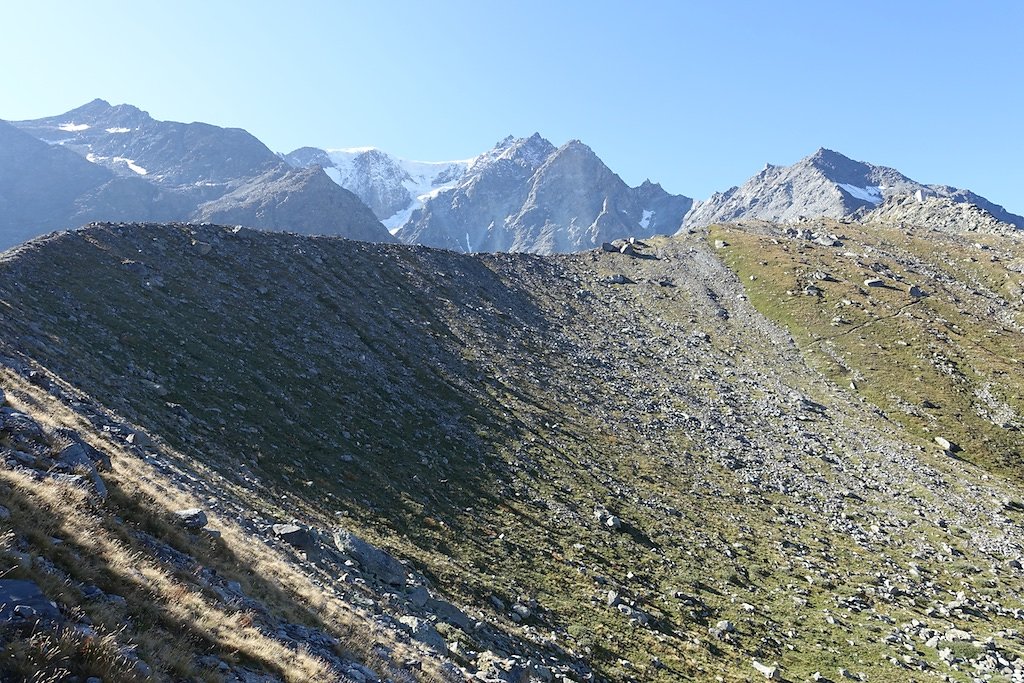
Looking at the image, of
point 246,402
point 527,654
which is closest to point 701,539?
point 527,654

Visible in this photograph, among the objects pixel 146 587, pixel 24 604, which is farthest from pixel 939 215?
pixel 24 604

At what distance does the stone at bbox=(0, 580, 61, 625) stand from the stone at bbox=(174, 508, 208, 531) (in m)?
7.35

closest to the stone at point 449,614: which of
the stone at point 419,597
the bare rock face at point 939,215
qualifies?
the stone at point 419,597

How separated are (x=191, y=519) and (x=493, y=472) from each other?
21680 millimetres

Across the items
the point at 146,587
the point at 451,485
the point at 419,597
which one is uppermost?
the point at 146,587

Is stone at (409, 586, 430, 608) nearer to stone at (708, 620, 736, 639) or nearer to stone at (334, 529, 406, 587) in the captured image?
stone at (334, 529, 406, 587)

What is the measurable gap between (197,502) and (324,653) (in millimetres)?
9275

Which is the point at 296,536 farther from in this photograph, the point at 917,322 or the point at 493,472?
the point at 917,322

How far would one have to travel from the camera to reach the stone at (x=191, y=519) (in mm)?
15727

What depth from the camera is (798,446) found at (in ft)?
164

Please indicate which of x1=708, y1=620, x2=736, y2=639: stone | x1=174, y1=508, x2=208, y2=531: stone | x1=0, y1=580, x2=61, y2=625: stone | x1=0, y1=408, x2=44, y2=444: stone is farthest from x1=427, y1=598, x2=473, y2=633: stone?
x1=0, y1=408, x2=44, y2=444: stone

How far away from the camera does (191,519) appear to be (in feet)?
52.3

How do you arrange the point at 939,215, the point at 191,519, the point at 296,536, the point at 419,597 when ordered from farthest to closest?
the point at 939,215 → the point at 296,536 → the point at 419,597 → the point at 191,519

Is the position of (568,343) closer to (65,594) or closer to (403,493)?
(403,493)
